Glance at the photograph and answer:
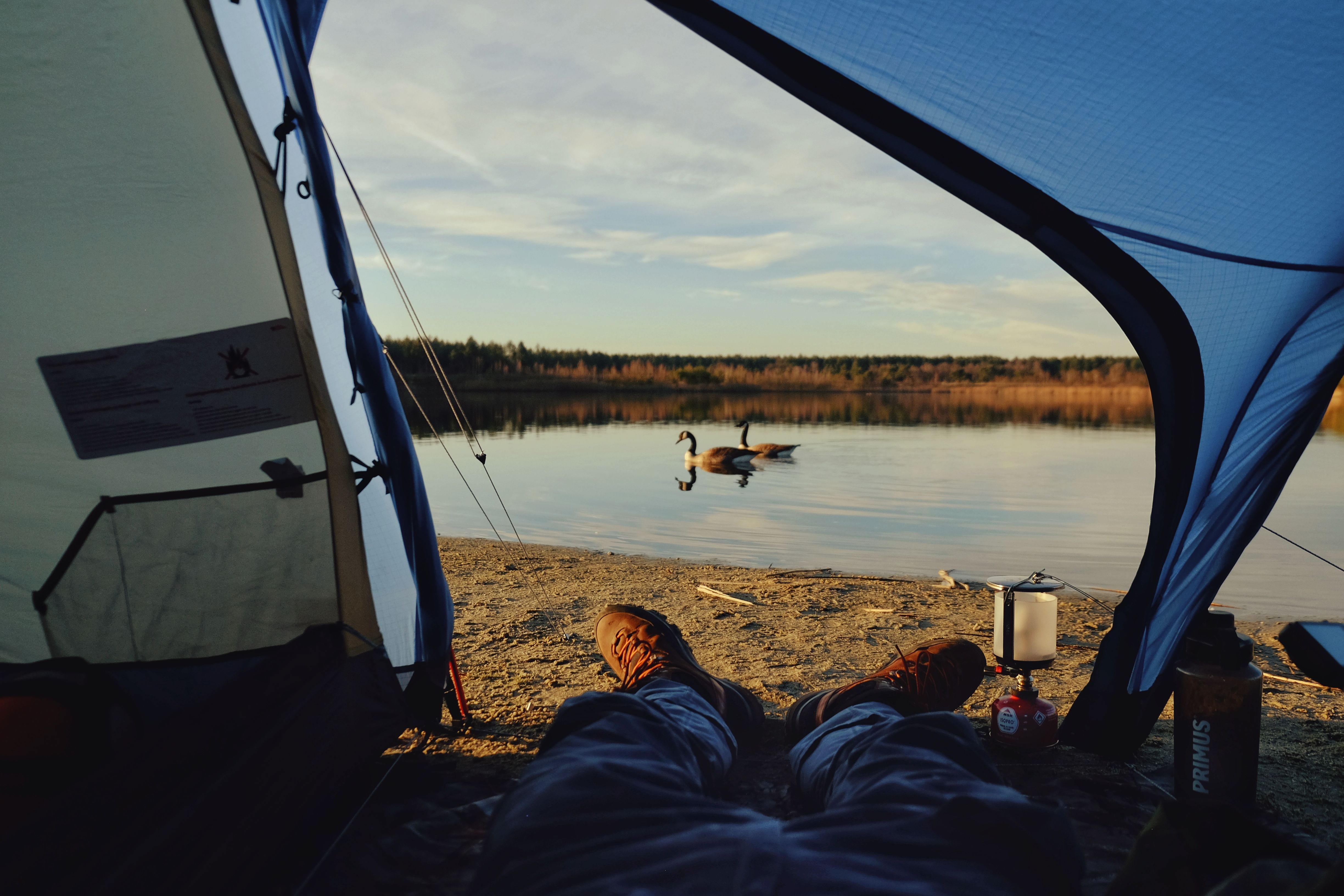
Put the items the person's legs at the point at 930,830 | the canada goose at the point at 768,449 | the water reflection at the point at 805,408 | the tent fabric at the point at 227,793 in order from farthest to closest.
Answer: the water reflection at the point at 805,408
the canada goose at the point at 768,449
the tent fabric at the point at 227,793
the person's legs at the point at 930,830

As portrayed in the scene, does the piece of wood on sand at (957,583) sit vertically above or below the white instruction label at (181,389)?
below

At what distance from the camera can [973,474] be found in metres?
15.6

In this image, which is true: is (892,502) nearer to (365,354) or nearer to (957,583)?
(957,583)

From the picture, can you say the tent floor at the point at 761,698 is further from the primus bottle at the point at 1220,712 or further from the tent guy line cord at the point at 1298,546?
the tent guy line cord at the point at 1298,546

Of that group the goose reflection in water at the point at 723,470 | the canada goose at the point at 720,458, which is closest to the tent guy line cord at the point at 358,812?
the goose reflection in water at the point at 723,470

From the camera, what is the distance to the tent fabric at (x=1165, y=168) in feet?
6.34

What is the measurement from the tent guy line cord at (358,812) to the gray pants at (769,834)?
947 millimetres

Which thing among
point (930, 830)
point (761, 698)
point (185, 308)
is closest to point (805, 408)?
point (761, 698)

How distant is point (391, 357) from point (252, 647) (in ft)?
4.37

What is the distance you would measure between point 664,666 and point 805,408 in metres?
41.1

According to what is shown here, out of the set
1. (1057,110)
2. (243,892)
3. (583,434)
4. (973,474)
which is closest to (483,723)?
(243,892)

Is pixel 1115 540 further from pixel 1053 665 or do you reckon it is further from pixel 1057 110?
pixel 1057 110

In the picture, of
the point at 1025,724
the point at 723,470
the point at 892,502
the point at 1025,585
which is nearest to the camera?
the point at 1025,724

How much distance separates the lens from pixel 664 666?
2932 mm
